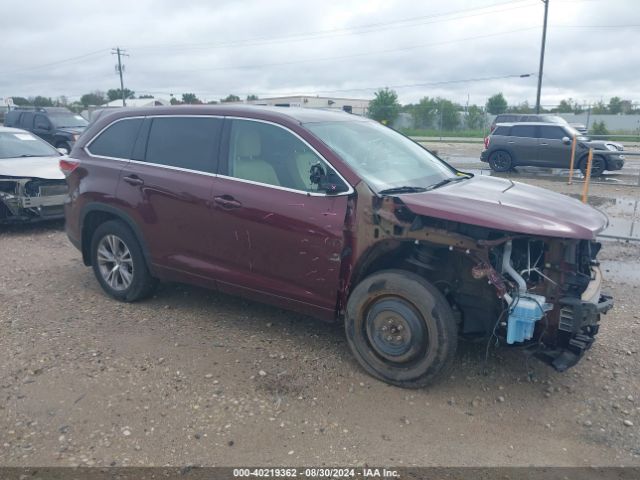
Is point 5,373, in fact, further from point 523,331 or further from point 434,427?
point 523,331

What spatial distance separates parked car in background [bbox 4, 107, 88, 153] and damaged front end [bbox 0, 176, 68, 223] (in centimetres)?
1081

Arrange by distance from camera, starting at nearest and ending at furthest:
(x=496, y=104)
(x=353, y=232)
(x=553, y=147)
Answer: (x=353, y=232) → (x=553, y=147) → (x=496, y=104)

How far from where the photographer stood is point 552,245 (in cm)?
354

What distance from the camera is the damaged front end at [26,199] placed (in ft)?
26.8

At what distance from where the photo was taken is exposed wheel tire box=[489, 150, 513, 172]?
1828cm

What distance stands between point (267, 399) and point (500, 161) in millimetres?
16329

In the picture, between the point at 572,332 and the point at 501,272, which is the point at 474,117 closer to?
the point at 501,272

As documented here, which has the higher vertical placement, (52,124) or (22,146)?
(52,124)

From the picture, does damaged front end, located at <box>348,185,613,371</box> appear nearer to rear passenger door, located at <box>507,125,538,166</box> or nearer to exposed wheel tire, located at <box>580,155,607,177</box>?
exposed wheel tire, located at <box>580,155,607,177</box>

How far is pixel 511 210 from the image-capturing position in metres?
3.63

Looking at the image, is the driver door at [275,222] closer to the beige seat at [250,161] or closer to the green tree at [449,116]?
the beige seat at [250,161]

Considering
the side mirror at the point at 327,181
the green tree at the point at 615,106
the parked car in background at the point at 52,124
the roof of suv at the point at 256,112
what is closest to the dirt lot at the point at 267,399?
the side mirror at the point at 327,181

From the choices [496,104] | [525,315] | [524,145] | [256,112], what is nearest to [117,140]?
[256,112]

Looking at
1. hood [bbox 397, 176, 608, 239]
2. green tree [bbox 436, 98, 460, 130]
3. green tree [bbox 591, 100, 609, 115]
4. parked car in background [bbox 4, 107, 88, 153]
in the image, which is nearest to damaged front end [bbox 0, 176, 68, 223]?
hood [bbox 397, 176, 608, 239]
